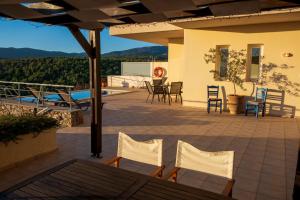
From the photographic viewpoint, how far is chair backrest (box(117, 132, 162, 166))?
111 inches

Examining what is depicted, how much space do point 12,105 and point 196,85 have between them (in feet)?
21.3

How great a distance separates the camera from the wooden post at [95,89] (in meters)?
4.45

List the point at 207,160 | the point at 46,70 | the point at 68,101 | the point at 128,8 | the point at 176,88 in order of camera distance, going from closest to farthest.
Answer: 1. the point at 207,160
2. the point at 128,8
3. the point at 68,101
4. the point at 176,88
5. the point at 46,70

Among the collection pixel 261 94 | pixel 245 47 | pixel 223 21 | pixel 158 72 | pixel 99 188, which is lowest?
pixel 99 188

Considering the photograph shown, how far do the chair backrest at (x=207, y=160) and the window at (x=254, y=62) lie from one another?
24.4ft

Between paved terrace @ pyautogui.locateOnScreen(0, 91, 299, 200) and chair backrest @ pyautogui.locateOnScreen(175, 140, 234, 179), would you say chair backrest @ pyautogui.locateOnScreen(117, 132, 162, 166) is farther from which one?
paved terrace @ pyautogui.locateOnScreen(0, 91, 299, 200)

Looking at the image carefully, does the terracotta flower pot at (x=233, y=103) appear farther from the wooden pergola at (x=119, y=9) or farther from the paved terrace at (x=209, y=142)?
the wooden pergola at (x=119, y=9)

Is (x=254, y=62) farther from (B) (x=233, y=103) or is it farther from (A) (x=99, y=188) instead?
(A) (x=99, y=188)

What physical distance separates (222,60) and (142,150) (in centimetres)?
766

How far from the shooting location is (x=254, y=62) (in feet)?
30.5

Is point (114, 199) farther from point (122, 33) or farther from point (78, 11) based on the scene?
point (122, 33)

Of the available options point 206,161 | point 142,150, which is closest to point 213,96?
point 142,150

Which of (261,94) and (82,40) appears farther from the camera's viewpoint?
(261,94)

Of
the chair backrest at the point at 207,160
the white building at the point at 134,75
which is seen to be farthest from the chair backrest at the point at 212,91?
the white building at the point at 134,75
